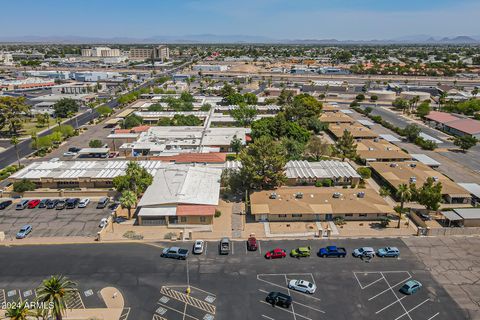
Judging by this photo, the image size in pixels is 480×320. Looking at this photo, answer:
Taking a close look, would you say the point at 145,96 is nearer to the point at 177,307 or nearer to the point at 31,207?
the point at 31,207

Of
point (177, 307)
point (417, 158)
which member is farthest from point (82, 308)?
point (417, 158)

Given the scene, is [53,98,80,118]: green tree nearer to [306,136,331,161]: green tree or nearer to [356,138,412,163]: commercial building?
[306,136,331,161]: green tree

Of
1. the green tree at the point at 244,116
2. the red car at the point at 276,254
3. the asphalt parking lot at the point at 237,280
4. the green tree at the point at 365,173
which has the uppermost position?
the green tree at the point at 244,116

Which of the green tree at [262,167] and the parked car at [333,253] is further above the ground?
the green tree at [262,167]

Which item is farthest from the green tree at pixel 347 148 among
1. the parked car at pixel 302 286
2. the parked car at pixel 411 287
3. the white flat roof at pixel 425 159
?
the parked car at pixel 302 286

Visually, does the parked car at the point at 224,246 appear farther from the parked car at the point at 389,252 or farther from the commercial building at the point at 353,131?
the commercial building at the point at 353,131

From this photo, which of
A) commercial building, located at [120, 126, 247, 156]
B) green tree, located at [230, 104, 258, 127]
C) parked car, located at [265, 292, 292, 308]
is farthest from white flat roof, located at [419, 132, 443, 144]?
parked car, located at [265, 292, 292, 308]
